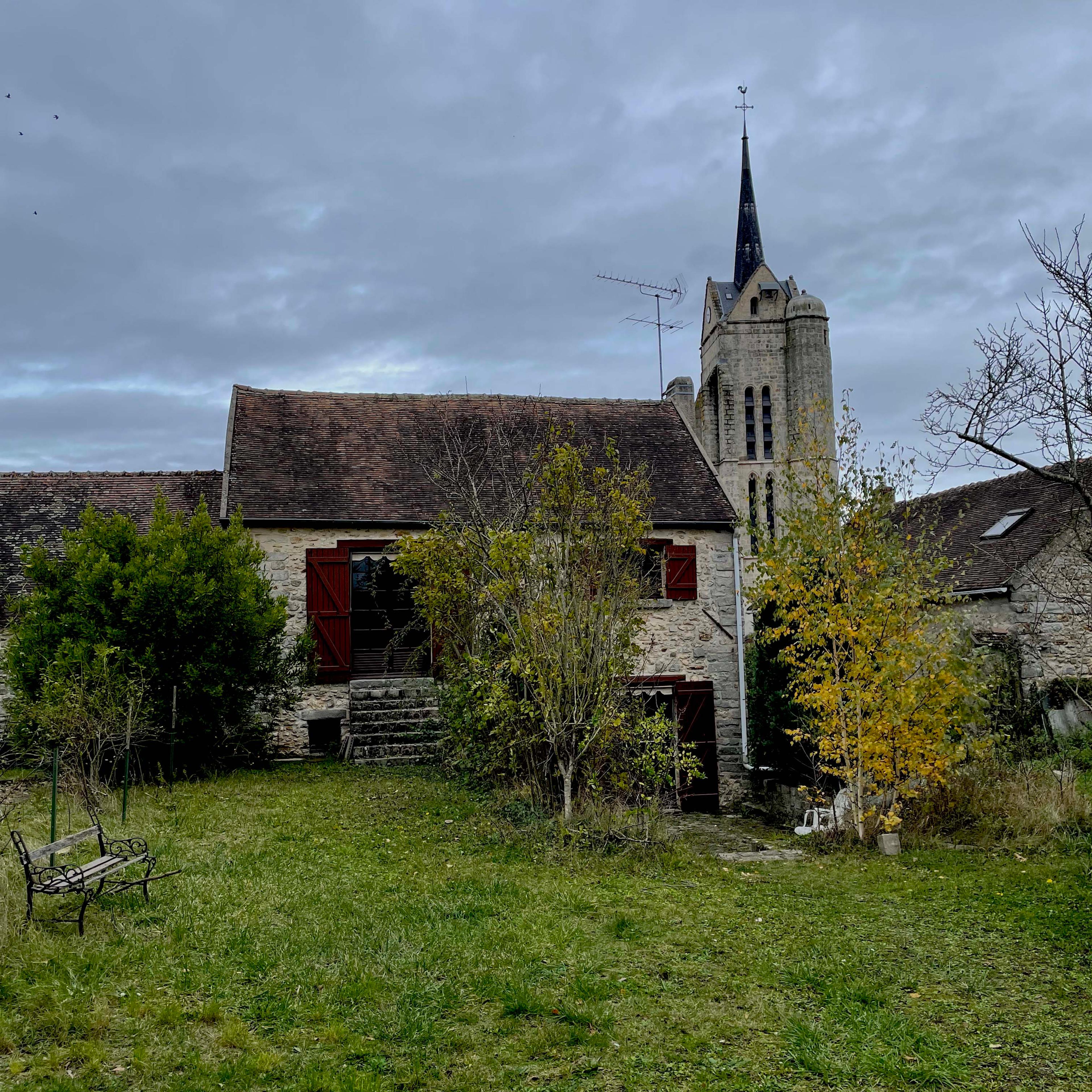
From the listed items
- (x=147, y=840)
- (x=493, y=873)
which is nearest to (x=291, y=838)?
(x=147, y=840)

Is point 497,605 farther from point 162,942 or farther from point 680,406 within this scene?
point 680,406

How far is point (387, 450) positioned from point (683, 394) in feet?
21.4

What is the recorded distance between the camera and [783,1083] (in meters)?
4.01

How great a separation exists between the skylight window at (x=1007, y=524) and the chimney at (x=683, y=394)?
19.1 feet

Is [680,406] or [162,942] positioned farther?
[680,406]

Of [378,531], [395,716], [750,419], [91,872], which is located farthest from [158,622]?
[750,419]

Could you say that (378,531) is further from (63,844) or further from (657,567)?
(63,844)

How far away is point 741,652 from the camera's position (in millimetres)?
15758

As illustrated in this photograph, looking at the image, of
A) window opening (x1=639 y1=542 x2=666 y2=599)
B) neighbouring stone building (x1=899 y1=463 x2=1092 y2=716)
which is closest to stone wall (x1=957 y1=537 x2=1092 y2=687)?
neighbouring stone building (x1=899 y1=463 x2=1092 y2=716)

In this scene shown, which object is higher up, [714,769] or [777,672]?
[777,672]

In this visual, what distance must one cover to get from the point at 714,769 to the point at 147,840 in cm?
958

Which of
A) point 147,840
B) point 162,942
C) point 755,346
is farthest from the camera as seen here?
point 755,346

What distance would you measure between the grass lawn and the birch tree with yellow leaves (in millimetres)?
941

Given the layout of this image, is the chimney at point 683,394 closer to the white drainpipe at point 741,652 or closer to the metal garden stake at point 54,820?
the white drainpipe at point 741,652
